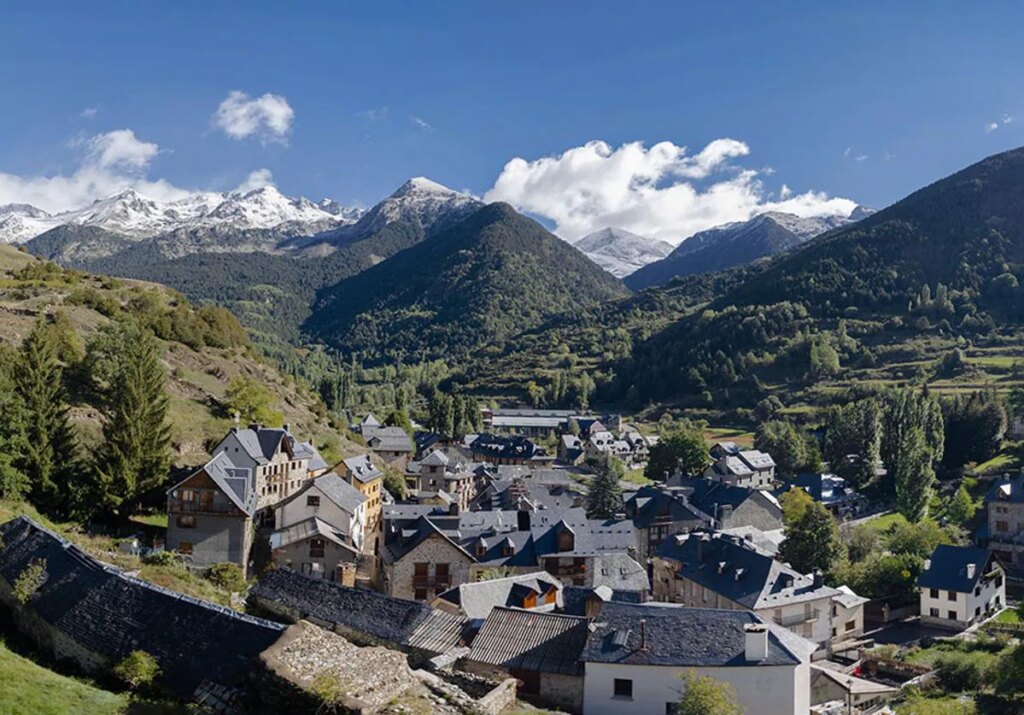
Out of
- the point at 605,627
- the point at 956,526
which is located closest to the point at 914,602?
the point at 956,526

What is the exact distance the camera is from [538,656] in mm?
27844

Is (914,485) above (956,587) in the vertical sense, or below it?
above

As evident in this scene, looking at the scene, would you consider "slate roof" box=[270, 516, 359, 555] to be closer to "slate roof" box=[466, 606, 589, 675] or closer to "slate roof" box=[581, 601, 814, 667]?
"slate roof" box=[466, 606, 589, 675]

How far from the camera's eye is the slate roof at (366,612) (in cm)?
2805

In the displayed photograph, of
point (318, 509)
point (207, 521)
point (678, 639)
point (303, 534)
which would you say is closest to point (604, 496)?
point (318, 509)

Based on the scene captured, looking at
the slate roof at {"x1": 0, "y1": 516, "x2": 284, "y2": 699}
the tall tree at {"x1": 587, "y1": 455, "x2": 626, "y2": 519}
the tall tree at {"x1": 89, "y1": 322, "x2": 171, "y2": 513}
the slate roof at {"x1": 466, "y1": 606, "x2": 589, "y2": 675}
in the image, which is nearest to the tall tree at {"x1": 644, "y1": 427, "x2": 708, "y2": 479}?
the tall tree at {"x1": 587, "y1": 455, "x2": 626, "y2": 519}

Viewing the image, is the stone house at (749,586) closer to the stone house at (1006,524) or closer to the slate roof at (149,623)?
the slate roof at (149,623)

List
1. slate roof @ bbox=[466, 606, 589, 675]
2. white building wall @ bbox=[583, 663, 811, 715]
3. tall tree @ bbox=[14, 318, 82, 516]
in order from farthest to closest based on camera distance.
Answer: tall tree @ bbox=[14, 318, 82, 516] → slate roof @ bbox=[466, 606, 589, 675] → white building wall @ bbox=[583, 663, 811, 715]

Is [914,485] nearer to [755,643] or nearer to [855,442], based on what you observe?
[855,442]

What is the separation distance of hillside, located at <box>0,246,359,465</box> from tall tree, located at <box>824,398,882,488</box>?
59769 mm

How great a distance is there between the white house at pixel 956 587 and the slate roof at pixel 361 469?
40517 millimetres

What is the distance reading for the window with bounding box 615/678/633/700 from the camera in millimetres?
26578

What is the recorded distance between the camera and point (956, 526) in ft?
256

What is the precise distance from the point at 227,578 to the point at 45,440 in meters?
14.3
